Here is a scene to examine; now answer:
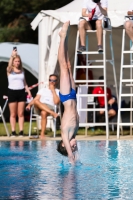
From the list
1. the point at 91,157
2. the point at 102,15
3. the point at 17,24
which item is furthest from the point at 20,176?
the point at 17,24

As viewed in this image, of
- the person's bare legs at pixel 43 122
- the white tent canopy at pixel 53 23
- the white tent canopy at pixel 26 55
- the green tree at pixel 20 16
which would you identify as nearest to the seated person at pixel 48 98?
the person's bare legs at pixel 43 122

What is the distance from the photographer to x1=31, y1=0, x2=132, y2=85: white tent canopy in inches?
564

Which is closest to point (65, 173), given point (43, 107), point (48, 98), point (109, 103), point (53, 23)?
point (43, 107)

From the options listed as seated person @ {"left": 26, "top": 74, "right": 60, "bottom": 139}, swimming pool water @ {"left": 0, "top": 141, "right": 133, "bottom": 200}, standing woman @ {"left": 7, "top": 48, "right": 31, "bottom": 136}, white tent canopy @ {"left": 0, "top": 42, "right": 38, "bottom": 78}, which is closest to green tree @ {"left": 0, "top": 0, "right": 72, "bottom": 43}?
white tent canopy @ {"left": 0, "top": 42, "right": 38, "bottom": 78}

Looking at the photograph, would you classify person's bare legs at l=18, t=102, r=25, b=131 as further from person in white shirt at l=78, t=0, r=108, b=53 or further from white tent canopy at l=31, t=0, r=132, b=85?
person in white shirt at l=78, t=0, r=108, b=53

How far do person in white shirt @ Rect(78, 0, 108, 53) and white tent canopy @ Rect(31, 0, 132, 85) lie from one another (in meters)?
0.71

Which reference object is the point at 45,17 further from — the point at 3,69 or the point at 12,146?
the point at 3,69

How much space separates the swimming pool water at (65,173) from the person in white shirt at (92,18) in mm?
2544

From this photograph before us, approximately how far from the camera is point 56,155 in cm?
1020

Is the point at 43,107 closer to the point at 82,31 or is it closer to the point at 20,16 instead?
the point at 82,31

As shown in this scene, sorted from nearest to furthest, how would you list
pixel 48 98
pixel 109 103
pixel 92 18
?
pixel 92 18 → pixel 48 98 → pixel 109 103

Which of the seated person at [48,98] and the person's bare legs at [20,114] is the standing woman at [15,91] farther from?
the seated person at [48,98]

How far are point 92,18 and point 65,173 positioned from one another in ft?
20.1

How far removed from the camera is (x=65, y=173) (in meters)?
8.02
